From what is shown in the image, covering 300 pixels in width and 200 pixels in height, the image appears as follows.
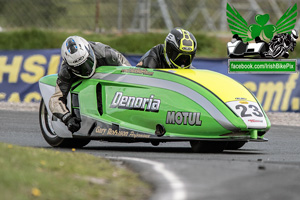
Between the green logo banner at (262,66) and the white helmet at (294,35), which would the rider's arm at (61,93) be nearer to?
the green logo banner at (262,66)

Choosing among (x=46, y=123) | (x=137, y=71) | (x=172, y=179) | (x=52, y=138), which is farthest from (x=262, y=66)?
(x=172, y=179)

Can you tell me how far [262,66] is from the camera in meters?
18.8

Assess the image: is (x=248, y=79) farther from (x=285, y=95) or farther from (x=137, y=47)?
(x=137, y=47)

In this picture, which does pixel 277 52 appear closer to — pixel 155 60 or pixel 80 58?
pixel 155 60

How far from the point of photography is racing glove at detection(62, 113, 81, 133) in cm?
1057

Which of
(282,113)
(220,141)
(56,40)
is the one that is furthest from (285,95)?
(56,40)

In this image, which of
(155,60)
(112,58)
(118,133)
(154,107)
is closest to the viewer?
(154,107)

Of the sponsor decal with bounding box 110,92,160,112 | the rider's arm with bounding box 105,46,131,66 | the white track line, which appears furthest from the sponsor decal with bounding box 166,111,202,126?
the rider's arm with bounding box 105,46,131,66

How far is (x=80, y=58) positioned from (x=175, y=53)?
1355mm

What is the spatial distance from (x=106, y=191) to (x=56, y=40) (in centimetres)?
2053

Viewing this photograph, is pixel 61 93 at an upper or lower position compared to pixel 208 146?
upper

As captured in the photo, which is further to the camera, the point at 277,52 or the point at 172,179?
the point at 277,52

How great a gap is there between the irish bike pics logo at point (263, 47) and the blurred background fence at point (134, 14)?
305cm

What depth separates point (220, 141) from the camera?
395 inches
